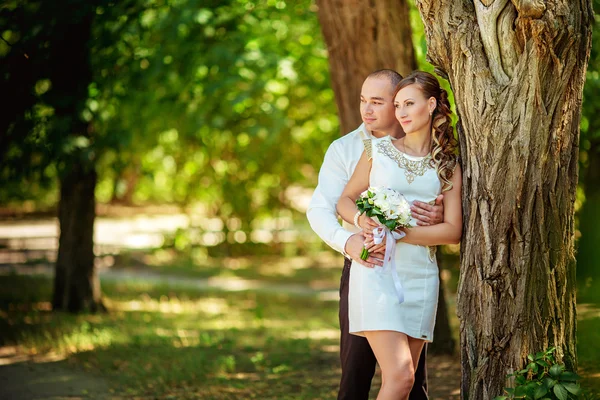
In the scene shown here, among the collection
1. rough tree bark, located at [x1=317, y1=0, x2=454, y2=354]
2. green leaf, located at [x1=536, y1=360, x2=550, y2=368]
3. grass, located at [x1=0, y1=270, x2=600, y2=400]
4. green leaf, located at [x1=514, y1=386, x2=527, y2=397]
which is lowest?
grass, located at [x1=0, y1=270, x2=600, y2=400]

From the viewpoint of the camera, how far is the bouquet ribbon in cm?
378

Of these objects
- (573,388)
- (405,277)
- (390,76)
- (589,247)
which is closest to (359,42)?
(390,76)

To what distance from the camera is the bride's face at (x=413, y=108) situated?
3.86 m

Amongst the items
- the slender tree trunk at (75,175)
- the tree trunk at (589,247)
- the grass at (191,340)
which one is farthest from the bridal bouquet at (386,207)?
the slender tree trunk at (75,175)

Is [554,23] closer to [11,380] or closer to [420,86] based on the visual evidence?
[420,86]

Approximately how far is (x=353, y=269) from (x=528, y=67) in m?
1.34

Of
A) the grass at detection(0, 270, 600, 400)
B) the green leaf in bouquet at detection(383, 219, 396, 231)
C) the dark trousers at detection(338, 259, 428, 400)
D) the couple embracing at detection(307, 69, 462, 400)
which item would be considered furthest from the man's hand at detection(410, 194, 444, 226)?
the grass at detection(0, 270, 600, 400)

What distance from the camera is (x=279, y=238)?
1780 centimetres

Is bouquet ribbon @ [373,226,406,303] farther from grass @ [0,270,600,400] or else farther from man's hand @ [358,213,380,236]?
grass @ [0,270,600,400]

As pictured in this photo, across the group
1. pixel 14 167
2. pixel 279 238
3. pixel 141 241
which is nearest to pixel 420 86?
pixel 14 167

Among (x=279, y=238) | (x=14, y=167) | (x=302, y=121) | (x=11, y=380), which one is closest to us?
(x=11, y=380)

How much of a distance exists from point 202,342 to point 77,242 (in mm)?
2746

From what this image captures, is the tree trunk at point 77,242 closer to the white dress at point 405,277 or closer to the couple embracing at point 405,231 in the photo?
the couple embracing at point 405,231

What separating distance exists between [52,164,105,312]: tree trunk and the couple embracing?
21.9 feet
